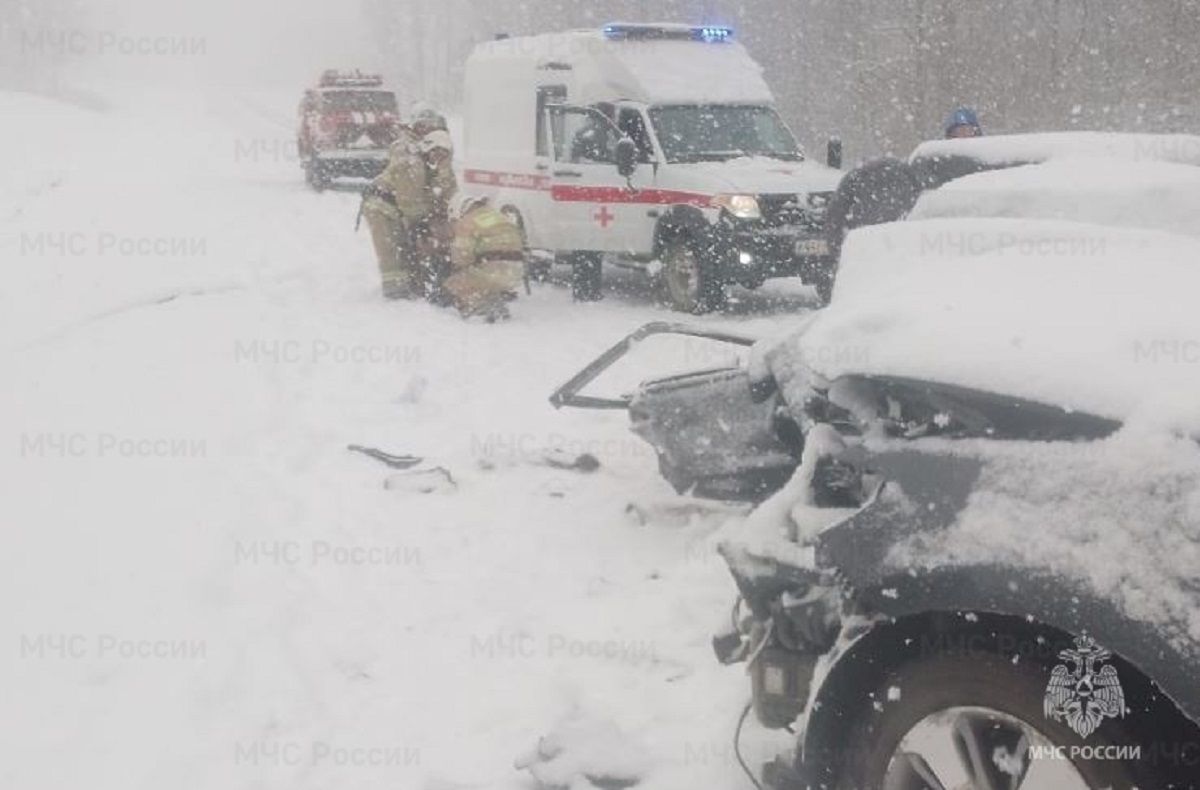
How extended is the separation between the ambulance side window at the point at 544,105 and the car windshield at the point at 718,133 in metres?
1.30

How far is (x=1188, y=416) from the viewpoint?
2369 mm

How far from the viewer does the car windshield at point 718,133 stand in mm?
11820

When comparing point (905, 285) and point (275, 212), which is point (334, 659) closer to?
point (905, 285)

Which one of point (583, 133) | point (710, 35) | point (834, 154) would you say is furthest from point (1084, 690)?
point (710, 35)

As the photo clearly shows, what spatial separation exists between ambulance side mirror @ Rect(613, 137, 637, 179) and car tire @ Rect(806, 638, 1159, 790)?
9.25 meters

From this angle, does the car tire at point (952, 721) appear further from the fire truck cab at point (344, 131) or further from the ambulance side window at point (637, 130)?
the fire truck cab at point (344, 131)

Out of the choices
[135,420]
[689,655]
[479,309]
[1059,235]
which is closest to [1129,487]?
[1059,235]

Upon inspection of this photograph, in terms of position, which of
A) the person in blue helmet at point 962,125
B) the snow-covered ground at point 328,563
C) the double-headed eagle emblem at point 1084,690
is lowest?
the snow-covered ground at point 328,563

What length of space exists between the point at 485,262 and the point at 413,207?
3.71 ft

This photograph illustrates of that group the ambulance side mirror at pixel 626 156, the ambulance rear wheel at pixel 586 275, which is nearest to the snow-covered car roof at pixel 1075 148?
the ambulance side mirror at pixel 626 156

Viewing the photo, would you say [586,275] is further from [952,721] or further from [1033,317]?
[952,721]

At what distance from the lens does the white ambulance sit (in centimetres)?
1103

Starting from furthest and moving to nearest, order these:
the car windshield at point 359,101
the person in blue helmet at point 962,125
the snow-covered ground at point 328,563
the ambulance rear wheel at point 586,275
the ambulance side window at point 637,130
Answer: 1. the car windshield at point 359,101
2. the ambulance rear wheel at point 586,275
3. the ambulance side window at point 637,130
4. the person in blue helmet at point 962,125
5. the snow-covered ground at point 328,563

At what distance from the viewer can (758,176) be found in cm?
1133
